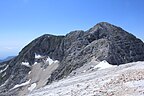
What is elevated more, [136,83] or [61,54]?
[61,54]

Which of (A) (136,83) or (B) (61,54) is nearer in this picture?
(A) (136,83)

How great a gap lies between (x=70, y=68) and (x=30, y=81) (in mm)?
28271

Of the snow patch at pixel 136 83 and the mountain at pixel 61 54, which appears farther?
the mountain at pixel 61 54

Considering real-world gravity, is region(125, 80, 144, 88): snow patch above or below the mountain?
below

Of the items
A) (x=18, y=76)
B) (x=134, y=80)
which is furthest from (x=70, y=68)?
(x=134, y=80)

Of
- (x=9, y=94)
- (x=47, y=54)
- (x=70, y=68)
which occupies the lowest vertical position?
(x=9, y=94)

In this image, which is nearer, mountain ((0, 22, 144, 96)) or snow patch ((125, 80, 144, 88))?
snow patch ((125, 80, 144, 88))

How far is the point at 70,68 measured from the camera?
83562mm

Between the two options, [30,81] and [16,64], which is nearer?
[30,81]

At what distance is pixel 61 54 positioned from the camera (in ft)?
379

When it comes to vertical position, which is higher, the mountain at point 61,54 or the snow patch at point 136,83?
the mountain at point 61,54

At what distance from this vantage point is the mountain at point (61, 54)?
85812mm

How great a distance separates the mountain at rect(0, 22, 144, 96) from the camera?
8581 cm

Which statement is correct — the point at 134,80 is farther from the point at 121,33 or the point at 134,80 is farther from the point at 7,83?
the point at 7,83
